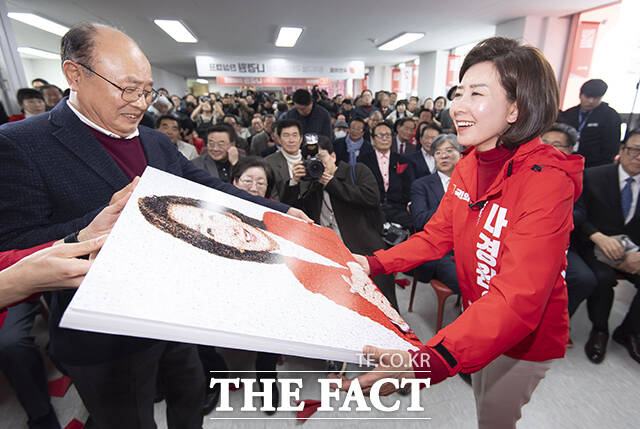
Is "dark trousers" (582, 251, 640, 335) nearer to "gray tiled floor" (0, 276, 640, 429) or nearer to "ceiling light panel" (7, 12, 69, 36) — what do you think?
"gray tiled floor" (0, 276, 640, 429)

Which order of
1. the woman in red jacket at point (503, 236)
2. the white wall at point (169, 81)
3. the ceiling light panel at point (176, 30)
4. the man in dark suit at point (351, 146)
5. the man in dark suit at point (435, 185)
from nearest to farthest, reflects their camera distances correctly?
the woman in red jacket at point (503, 236)
the man in dark suit at point (435, 185)
the man in dark suit at point (351, 146)
the ceiling light panel at point (176, 30)
the white wall at point (169, 81)

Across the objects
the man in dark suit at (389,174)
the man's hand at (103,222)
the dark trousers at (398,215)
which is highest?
the man's hand at (103,222)

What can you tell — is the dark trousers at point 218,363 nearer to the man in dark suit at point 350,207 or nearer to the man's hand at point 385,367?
the man in dark suit at point 350,207

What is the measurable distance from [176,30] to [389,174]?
664 centimetres

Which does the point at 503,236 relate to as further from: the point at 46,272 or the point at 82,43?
the point at 82,43

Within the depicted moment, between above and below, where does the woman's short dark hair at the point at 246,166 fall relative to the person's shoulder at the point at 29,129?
below

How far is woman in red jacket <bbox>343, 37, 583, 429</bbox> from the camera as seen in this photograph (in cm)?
62

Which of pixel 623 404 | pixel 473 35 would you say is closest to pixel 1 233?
pixel 623 404

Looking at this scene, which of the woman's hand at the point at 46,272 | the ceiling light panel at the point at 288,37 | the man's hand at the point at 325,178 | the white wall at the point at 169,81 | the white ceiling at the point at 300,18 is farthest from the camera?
the white wall at the point at 169,81

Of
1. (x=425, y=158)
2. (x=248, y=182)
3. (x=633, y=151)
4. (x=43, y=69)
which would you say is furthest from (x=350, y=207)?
(x=43, y=69)

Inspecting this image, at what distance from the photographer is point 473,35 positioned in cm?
754

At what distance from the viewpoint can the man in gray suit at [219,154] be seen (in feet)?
9.15

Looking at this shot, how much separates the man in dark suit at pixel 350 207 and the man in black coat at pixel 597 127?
316cm

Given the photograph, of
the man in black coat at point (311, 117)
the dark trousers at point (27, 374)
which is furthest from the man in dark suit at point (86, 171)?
the man in black coat at point (311, 117)
